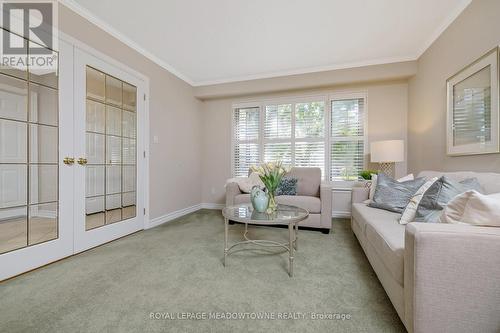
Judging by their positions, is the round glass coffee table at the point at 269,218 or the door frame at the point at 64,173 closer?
the round glass coffee table at the point at 269,218

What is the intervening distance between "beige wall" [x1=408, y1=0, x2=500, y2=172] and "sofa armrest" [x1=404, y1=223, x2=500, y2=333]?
1.37 meters

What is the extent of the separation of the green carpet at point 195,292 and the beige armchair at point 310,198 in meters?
0.55

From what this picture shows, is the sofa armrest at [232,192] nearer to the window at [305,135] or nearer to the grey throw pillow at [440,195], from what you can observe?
the window at [305,135]

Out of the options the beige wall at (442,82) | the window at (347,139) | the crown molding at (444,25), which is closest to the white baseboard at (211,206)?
the window at (347,139)

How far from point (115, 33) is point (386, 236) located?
3528 millimetres

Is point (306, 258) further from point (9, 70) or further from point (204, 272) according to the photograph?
point (9, 70)

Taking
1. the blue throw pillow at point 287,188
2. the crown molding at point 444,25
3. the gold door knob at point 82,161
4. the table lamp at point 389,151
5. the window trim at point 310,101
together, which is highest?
the crown molding at point 444,25

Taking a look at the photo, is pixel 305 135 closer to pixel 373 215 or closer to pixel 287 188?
pixel 287 188

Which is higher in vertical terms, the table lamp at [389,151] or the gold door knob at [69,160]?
the table lamp at [389,151]

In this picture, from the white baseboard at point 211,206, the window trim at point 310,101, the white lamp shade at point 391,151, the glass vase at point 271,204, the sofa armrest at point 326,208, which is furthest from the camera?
the white baseboard at point 211,206

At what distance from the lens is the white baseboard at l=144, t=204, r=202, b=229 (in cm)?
322

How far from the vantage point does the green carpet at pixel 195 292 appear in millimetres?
1249

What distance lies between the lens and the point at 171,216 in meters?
3.64

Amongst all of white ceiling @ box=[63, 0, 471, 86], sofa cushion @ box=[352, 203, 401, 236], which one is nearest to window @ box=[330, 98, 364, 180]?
white ceiling @ box=[63, 0, 471, 86]
